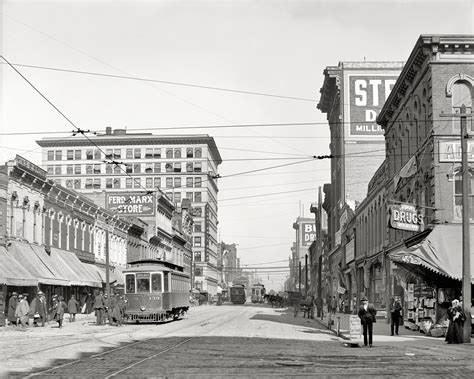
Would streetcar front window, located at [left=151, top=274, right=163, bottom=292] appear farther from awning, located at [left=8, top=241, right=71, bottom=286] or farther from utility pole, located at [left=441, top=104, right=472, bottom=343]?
utility pole, located at [left=441, top=104, right=472, bottom=343]

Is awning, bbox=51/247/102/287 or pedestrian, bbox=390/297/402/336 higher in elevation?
awning, bbox=51/247/102/287

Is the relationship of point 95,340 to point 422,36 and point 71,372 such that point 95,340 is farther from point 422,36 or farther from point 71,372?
point 422,36

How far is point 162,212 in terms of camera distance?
98562 millimetres

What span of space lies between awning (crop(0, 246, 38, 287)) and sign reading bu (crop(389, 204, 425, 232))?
18.8 meters

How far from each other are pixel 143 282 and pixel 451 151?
1691 cm

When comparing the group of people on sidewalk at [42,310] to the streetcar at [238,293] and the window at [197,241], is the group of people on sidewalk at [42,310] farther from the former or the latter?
the window at [197,241]

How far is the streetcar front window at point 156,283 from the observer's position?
39.2 m

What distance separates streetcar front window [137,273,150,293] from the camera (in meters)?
39.2

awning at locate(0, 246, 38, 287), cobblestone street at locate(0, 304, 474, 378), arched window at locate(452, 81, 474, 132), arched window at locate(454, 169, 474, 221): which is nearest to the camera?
cobblestone street at locate(0, 304, 474, 378)

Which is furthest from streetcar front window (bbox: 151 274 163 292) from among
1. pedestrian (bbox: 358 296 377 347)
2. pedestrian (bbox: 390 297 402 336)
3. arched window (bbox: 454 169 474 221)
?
pedestrian (bbox: 358 296 377 347)

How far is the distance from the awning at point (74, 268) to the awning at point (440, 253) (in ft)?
87.2

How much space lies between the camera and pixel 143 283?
3941 centimetres

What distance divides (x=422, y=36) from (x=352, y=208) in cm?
3602

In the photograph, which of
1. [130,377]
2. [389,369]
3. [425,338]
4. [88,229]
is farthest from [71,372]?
[88,229]
